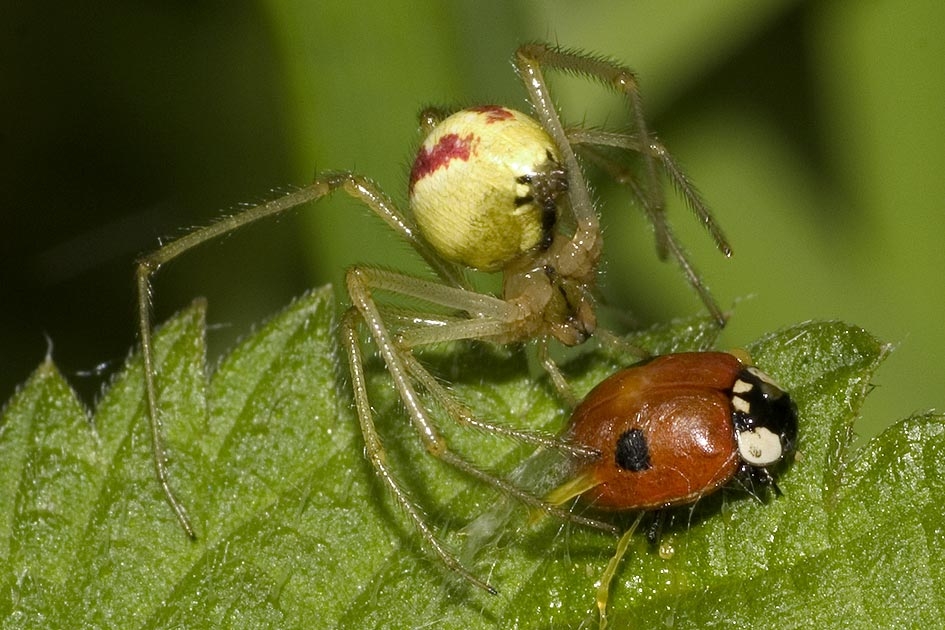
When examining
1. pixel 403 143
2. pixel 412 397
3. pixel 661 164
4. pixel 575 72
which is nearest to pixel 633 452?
pixel 412 397

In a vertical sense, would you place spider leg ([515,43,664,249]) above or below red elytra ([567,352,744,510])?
above

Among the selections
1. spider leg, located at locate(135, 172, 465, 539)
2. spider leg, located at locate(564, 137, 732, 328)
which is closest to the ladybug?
spider leg, located at locate(564, 137, 732, 328)

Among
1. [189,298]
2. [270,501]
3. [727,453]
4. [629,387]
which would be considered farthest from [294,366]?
[189,298]

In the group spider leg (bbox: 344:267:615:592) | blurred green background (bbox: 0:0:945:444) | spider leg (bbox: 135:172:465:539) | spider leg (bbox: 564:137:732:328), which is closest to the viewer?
spider leg (bbox: 344:267:615:592)

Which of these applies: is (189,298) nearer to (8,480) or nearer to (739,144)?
(8,480)

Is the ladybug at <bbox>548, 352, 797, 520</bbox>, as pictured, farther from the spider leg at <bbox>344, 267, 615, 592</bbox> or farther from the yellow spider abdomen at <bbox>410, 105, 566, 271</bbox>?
the yellow spider abdomen at <bbox>410, 105, 566, 271</bbox>

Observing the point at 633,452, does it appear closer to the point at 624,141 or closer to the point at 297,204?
the point at 624,141

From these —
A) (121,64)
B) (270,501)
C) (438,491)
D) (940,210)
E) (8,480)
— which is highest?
(121,64)

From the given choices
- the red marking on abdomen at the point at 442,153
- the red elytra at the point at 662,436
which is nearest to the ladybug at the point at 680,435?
the red elytra at the point at 662,436
